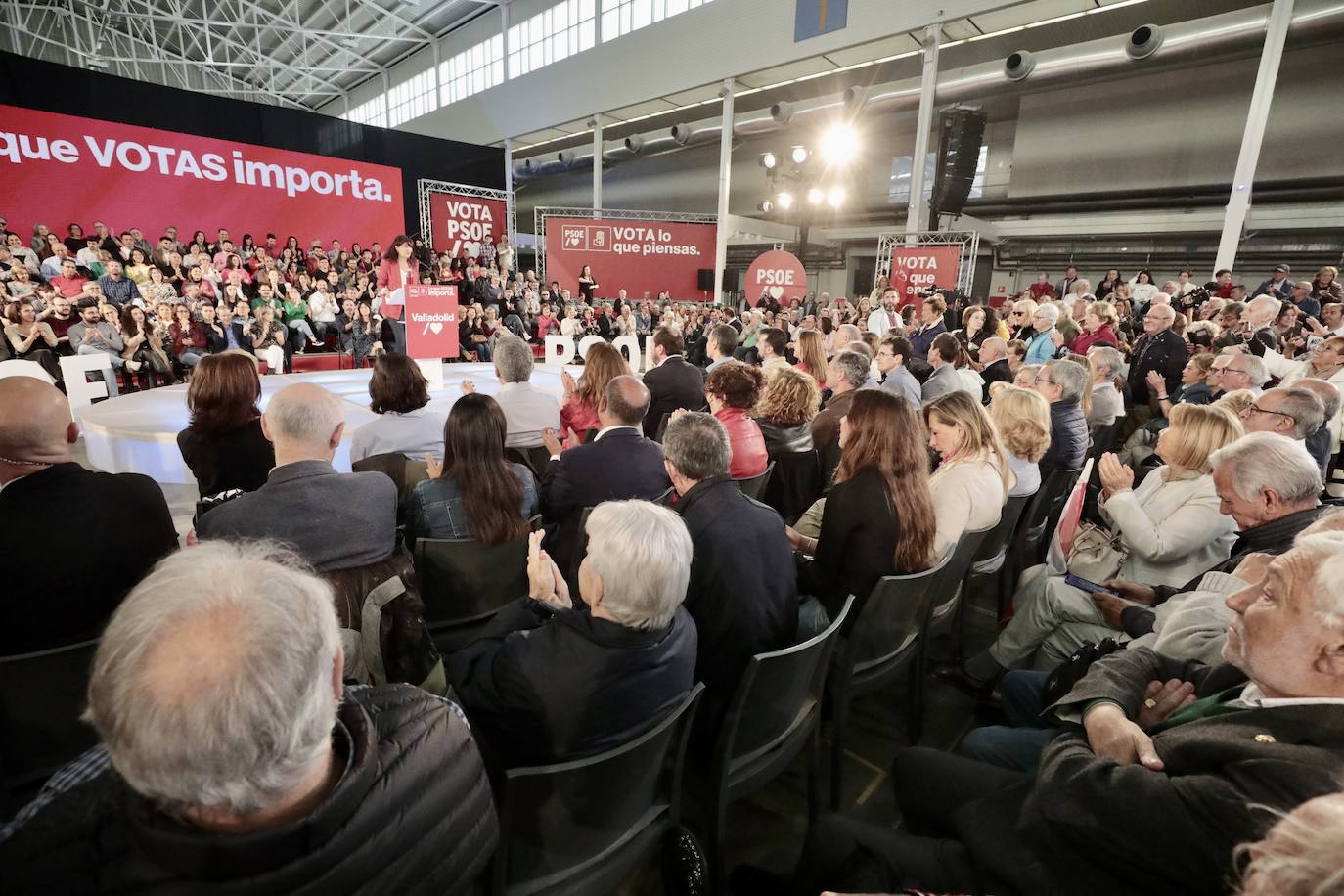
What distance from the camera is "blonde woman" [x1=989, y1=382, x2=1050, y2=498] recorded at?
266cm

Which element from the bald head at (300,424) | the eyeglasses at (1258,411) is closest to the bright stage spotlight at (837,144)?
the eyeglasses at (1258,411)

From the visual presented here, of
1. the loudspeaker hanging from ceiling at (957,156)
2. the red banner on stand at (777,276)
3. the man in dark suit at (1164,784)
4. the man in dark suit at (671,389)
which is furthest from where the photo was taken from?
the loudspeaker hanging from ceiling at (957,156)

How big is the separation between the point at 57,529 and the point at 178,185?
1136 cm

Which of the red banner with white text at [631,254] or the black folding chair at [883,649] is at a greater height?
the red banner with white text at [631,254]

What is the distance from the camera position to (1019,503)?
2.67 m

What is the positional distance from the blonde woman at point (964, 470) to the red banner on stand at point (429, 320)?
14.4 ft

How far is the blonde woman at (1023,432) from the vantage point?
2.66 metres

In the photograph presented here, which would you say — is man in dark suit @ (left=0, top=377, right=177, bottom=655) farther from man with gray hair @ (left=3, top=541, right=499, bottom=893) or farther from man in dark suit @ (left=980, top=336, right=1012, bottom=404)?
man in dark suit @ (left=980, top=336, right=1012, bottom=404)

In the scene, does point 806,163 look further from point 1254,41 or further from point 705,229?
point 1254,41

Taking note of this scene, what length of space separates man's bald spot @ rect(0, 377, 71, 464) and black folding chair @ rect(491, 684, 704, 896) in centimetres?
160

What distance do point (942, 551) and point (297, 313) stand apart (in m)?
9.86

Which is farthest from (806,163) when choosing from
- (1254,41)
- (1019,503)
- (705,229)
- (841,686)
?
(841,686)

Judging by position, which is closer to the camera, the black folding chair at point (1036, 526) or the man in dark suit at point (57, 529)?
the man in dark suit at point (57, 529)

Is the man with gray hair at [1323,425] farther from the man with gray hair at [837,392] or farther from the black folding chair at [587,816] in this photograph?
the black folding chair at [587,816]
